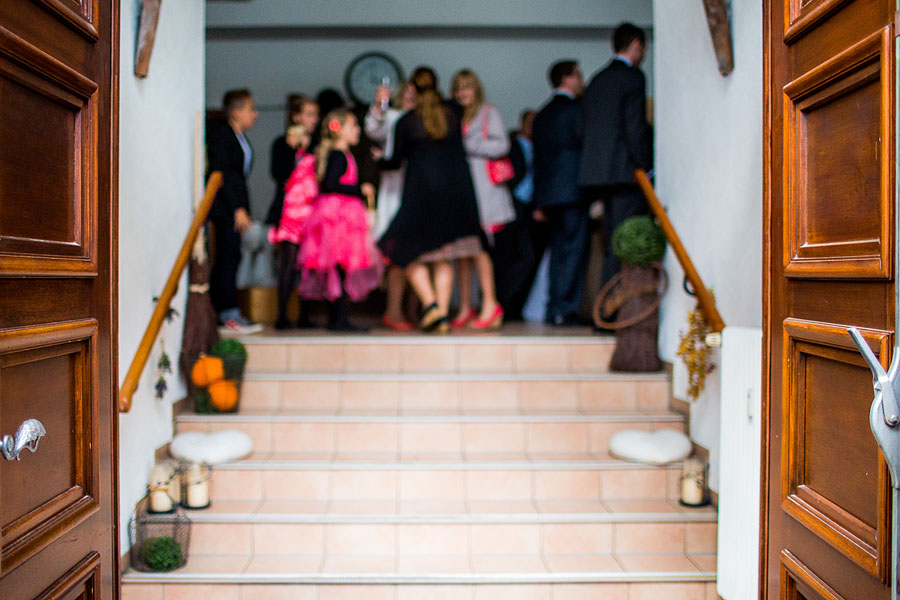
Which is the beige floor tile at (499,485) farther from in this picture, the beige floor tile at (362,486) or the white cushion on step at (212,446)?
the white cushion on step at (212,446)

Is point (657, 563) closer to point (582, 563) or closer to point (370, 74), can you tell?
point (582, 563)

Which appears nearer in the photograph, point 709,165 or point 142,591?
point 142,591

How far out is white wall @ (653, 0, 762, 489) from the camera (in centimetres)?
254

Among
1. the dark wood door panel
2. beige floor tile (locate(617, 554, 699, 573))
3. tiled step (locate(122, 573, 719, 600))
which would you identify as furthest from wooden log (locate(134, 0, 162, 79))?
beige floor tile (locate(617, 554, 699, 573))

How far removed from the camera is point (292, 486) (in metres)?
2.89

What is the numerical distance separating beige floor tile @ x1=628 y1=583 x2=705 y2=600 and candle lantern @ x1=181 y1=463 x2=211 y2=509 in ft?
5.00

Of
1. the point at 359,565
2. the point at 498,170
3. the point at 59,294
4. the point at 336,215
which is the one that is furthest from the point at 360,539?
the point at 498,170

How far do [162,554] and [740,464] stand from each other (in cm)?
184

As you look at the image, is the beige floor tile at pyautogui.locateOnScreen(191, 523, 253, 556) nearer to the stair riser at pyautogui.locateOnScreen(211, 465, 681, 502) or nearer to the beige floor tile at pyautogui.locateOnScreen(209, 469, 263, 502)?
the beige floor tile at pyautogui.locateOnScreen(209, 469, 263, 502)

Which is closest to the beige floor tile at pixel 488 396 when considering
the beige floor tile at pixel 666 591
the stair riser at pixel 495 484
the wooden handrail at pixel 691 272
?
the stair riser at pixel 495 484

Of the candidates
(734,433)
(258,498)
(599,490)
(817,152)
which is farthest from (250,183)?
(817,152)

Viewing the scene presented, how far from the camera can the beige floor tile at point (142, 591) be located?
245cm

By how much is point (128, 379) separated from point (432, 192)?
2.03m

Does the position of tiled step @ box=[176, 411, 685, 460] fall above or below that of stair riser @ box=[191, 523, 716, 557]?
above
